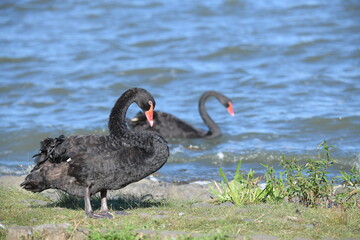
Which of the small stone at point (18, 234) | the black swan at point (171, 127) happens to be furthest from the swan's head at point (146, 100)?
the black swan at point (171, 127)

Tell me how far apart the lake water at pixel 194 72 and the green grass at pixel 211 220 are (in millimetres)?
3344

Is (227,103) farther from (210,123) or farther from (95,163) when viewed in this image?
(95,163)

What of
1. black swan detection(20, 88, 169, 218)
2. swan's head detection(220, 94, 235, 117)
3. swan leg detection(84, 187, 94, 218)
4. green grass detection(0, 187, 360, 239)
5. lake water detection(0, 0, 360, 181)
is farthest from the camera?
swan's head detection(220, 94, 235, 117)

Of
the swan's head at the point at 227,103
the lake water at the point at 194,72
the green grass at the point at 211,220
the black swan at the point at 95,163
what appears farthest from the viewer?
the swan's head at the point at 227,103

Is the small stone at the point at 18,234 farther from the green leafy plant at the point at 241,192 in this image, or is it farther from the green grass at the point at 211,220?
the green leafy plant at the point at 241,192

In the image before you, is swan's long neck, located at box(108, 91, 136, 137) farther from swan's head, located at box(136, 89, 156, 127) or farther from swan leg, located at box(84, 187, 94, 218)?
swan leg, located at box(84, 187, 94, 218)

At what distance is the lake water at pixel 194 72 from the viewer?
11164 mm

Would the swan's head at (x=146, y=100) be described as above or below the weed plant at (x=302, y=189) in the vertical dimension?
above

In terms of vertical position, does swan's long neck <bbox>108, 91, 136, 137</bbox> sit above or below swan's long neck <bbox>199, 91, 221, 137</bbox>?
above

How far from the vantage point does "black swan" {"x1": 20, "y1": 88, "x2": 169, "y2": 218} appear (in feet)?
18.9

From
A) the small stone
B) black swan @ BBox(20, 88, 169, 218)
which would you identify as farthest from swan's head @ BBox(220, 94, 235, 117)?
the small stone

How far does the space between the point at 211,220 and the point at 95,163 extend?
1.23 metres

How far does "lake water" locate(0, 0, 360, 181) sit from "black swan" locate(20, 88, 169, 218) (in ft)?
11.0

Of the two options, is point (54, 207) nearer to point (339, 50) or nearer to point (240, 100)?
point (240, 100)
